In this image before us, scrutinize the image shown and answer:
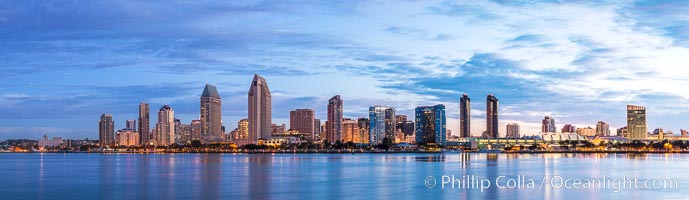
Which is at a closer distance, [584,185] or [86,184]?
[584,185]

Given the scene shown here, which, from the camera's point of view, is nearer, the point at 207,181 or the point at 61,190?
A: the point at 61,190

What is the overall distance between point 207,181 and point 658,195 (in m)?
34.0

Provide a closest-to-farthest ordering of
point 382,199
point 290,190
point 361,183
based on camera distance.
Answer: point 382,199 < point 290,190 < point 361,183

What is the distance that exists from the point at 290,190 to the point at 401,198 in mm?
9209

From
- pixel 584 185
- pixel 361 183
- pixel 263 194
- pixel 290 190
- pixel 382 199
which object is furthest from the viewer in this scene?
pixel 361 183

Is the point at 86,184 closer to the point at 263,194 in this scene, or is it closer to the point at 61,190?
the point at 61,190

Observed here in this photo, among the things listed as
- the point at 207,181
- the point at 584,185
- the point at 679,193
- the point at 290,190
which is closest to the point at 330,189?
the point at 290,190

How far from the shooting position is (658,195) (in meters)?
47.8

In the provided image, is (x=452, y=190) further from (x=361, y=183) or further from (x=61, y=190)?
(x=61, y=190)

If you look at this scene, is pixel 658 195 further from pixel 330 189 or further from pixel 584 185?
pixel 330 189

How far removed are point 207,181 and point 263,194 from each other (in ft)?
50.5

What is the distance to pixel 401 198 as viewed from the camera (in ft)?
154

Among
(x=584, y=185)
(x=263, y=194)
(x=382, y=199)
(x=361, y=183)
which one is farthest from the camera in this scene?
(x=361, y=183)

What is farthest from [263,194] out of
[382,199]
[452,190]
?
[452,190]
